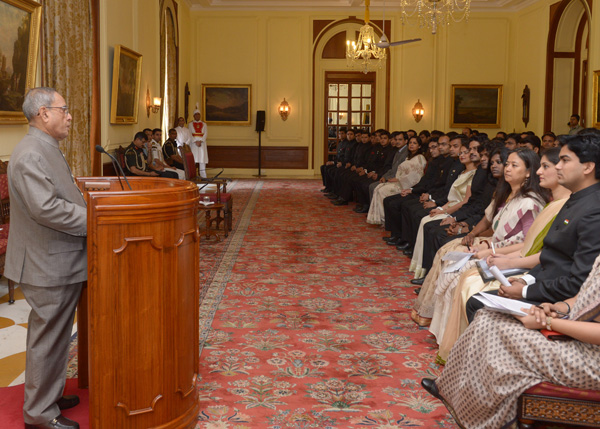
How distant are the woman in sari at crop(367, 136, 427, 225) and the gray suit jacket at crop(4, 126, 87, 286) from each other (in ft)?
25.1

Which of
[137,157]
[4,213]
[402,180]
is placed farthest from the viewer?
[137,157]

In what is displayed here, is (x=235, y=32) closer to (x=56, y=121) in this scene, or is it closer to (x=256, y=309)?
(x=256, y=309)

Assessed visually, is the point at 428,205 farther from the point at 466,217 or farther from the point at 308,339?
the point at 308,339

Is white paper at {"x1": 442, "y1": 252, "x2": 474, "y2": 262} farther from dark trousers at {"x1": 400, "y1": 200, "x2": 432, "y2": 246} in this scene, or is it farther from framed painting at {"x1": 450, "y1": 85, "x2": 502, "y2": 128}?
framed painting at {"x1": 450, "y1": 85, "x2": 502, "y2": 128}

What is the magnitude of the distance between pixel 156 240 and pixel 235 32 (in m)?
18.0

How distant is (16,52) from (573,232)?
247 inches

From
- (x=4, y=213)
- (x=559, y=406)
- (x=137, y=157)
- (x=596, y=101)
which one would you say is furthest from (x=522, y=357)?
(x=596, y=101)

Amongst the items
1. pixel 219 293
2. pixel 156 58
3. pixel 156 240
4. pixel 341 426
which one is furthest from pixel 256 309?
pixel 156 58

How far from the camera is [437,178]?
8.94m

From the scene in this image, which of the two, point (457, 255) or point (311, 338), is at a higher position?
point (457, 255)

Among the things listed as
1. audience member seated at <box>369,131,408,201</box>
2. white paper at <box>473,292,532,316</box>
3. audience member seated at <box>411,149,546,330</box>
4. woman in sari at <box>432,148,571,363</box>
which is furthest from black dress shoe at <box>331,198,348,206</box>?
white paper at <box>473,292,532,316</box>

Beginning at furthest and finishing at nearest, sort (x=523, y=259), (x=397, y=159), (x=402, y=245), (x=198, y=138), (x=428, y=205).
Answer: (x=198, y=138) < (x=397, y=159) < (x=402, y=245) < (x=428, y=205) < (x=523, y=259)

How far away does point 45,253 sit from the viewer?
3.29 meters

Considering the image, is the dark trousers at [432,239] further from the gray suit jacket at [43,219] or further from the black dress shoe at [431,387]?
the gray suit jacket at [43,219]
